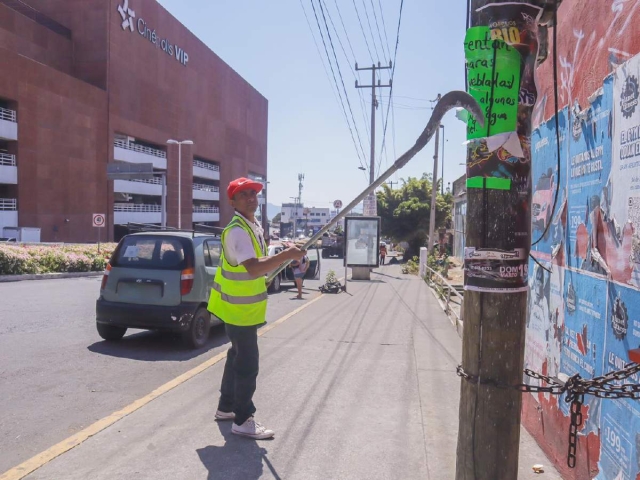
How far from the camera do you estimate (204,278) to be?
7.68 m

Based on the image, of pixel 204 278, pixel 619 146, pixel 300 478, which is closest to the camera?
pixel 619 146

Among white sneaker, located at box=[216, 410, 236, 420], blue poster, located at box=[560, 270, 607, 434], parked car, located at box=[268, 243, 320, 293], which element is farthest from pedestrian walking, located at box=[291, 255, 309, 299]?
blue poster, located at box=[560, 270, 607, 434]

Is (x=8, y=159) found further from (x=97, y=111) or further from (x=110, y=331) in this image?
(x=110, y=331)

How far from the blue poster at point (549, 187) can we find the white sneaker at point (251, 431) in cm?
249

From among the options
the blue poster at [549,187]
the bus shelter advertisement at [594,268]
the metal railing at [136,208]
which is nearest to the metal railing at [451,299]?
the blue poster at [549,187]

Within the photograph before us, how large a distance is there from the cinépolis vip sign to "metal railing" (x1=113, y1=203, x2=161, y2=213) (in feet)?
46.1

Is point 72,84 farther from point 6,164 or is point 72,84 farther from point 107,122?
point 6,164

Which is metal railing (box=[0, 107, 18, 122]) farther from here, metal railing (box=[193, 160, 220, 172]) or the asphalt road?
the asphalt road

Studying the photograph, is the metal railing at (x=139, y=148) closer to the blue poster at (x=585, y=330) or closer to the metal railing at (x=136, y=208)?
the metal railing at (x=136, y=208)

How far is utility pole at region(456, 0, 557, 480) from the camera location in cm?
252

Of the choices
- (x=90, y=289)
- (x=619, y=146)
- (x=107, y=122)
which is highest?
(x=107, y=122)

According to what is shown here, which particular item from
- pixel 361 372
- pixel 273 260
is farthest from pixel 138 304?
pixel 273 260

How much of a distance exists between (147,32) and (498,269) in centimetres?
5102

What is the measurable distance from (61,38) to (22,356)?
4198 centimetres
